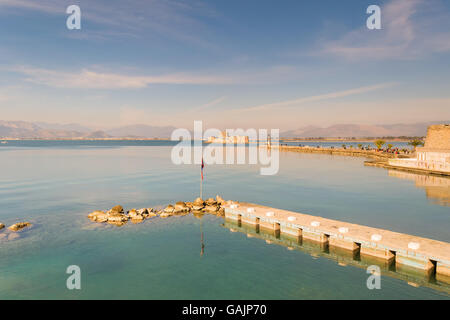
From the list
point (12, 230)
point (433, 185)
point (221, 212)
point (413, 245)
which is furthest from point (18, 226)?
point (433, 185)

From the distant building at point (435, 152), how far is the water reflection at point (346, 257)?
56.6 m

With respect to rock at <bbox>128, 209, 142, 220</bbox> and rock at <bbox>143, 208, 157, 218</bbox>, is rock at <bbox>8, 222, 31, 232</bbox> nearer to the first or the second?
rock at <bbox>128, 209, 142, 220</bbox>

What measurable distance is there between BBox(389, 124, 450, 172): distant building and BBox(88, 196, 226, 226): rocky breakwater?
5740 cm

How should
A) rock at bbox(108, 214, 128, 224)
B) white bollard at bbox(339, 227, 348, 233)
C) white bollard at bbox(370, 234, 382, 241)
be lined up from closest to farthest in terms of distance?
white bollard at bbox(370, 234, 382, 241)
white bollard at bbox(339, 227, 348, 233)
rock at bbox(108, 214, 128, 224)

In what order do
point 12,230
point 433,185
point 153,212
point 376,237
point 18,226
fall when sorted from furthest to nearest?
point 433,185
point 153,212
point 18,226
point 12,230
point 376,237

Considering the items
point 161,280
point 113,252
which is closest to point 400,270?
point 161,280

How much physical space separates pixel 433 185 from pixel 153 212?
54168 mm

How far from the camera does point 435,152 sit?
6981cm

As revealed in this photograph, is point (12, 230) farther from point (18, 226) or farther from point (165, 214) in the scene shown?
point (165, 214)

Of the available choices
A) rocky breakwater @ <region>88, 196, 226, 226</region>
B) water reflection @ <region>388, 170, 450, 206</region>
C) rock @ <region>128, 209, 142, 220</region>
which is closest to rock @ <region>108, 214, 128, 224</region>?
rocky breakwater @ <region>88, 196, 226, 226</region>

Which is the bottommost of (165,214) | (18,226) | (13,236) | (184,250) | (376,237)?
(184,250)

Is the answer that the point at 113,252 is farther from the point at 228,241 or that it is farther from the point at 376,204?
the point at 376,204

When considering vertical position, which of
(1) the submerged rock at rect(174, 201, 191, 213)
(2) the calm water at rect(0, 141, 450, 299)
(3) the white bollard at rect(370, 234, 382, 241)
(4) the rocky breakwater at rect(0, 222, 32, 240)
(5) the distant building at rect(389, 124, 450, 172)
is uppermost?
(5) the distant building at rect(389, 124, 450, 172)

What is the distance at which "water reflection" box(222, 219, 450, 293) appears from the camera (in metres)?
19.2
